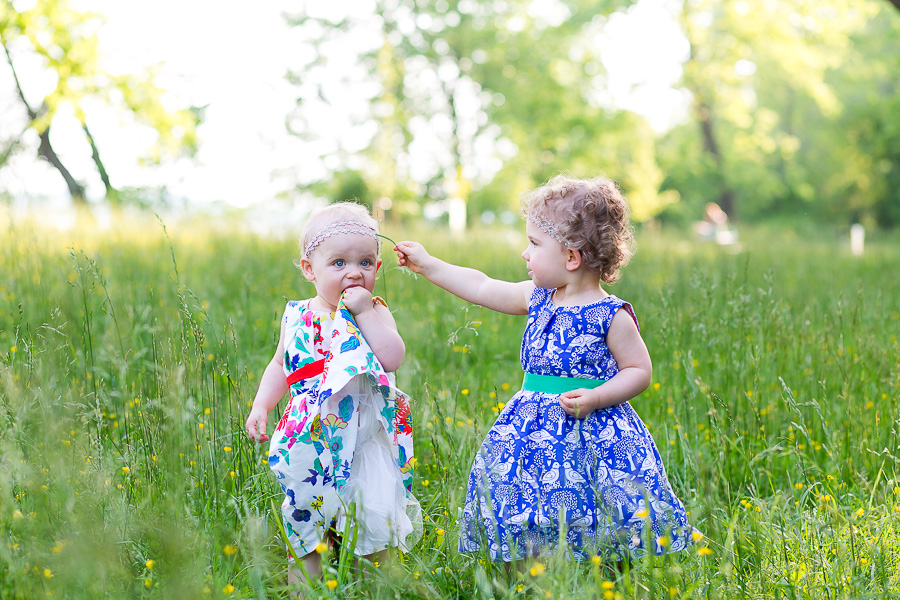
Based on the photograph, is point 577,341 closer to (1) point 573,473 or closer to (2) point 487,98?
(1) point 573,473

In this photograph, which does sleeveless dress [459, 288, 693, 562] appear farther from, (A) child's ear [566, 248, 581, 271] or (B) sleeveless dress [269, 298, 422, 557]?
(B) sleeveless dress [269, 298, 422, 557]

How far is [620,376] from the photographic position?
2.06m

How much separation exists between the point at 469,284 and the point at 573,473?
2.39 feet

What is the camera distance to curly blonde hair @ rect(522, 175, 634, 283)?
2141 millimetres

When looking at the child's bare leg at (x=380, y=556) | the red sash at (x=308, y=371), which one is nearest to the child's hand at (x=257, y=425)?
the red sash at (x=308, y=371)

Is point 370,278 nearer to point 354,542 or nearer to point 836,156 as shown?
point 354,542

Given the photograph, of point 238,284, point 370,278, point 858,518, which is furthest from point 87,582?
point 238,284

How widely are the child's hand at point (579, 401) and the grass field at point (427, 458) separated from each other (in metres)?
0.40

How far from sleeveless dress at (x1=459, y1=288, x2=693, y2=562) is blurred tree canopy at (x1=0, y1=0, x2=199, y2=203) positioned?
14.5 metres

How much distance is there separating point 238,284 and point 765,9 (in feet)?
65.5

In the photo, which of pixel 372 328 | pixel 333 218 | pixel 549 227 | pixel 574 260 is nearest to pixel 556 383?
pixel 574 260

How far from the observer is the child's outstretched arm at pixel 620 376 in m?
2.01

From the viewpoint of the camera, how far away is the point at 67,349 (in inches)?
118

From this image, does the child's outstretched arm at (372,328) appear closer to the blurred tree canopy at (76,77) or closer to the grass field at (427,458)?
the grass field at (427,458)
